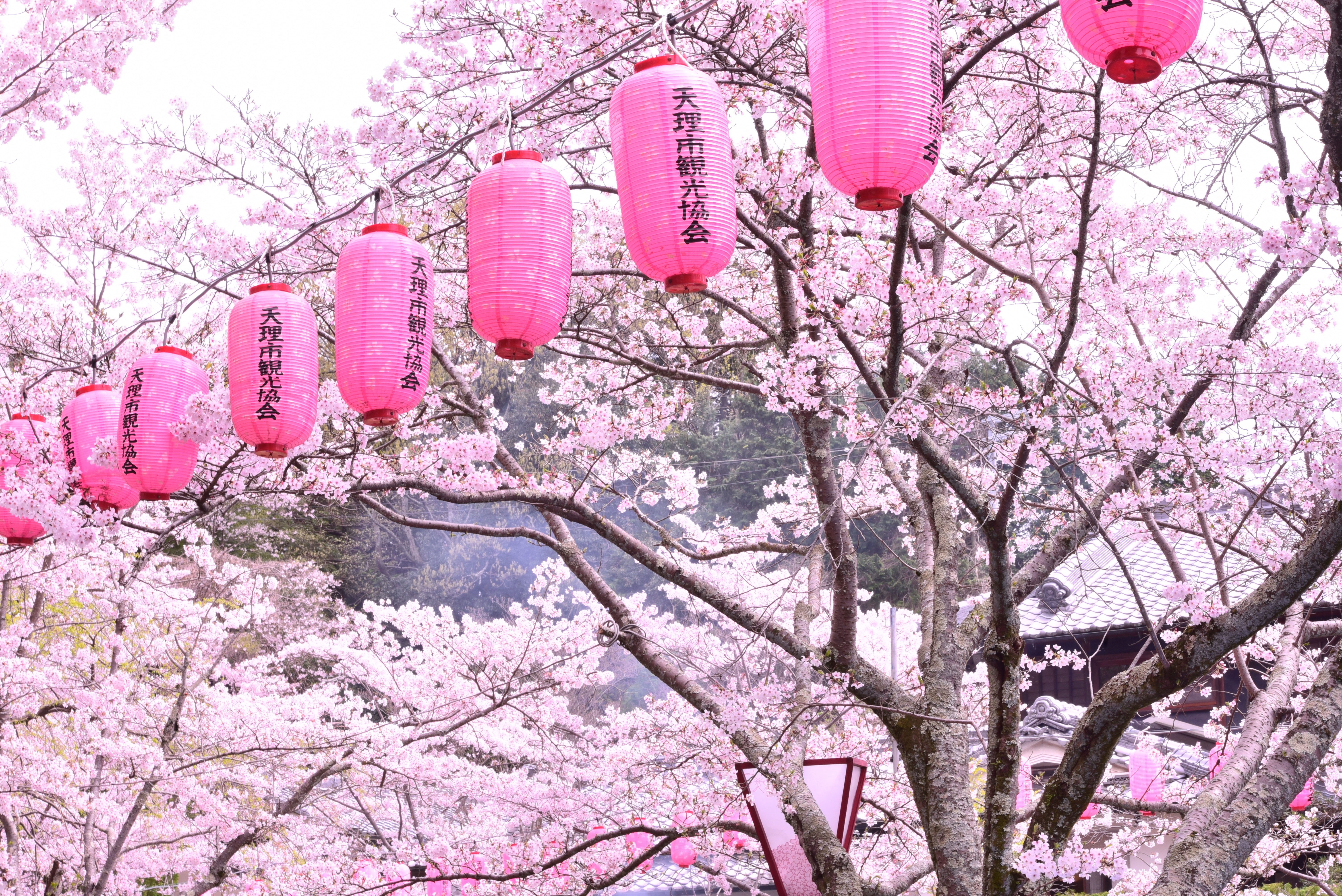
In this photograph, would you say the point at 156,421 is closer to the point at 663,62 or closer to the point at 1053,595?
the point at 663,62

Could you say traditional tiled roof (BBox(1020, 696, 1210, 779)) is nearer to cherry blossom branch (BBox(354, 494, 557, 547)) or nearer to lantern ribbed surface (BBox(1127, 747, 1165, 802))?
lantern ribbed surface (BBox(1127, 747, 1165, 802))

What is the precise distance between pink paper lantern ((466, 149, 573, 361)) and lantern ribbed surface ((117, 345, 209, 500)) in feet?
5.63

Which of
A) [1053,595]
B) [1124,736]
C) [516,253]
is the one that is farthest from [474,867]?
[1053,595]

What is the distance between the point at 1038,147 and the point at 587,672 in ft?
20.7

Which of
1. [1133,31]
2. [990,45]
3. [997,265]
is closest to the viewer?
[1133,31]

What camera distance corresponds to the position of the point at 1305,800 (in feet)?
27.0

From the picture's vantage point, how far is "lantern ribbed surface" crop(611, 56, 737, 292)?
312 cm

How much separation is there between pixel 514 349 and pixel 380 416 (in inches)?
25.2

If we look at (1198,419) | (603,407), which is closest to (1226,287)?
(1198,419)

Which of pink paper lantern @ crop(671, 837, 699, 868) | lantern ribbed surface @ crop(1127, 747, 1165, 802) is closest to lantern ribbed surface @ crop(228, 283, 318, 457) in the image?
pink paper lantern @ crop(671, 837, 699, 868)

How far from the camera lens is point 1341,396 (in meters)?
3.86

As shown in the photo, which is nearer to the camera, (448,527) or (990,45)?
(990,45)

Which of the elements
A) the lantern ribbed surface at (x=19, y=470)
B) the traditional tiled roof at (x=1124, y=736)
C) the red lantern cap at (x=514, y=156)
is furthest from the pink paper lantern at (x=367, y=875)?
the traditional tiled roof at (x=1124, y=736)

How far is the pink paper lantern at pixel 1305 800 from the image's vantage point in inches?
287
